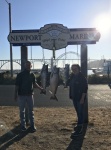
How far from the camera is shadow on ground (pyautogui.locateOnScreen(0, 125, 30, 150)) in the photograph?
323 inches

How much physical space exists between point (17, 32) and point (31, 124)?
293 cm

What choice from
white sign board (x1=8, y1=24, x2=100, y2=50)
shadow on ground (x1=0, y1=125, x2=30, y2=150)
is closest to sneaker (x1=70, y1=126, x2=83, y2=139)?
shadow on ground (x1=0, y1=125, x2=30, y2=150)

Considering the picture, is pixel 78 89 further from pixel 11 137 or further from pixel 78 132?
pixel 11 137

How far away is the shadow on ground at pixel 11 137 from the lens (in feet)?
26.9

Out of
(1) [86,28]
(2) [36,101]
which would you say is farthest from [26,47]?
(2) [36,101]

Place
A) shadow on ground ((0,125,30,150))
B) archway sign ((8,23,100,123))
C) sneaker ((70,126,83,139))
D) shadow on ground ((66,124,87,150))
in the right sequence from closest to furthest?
shadow on ground ((66,124,87,150))
shadow on ground ((0,125,30,150))
sneaker ((70,126,83,139))
archway sign ((8,23,100,123))

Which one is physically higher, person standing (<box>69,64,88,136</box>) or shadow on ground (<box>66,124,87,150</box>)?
person standing (<box>69,64,88,136</box>)

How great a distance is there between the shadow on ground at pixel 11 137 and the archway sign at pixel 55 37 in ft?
7.12

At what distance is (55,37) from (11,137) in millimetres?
3348

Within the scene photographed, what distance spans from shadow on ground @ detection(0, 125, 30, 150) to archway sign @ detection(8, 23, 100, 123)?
2170 millimetres

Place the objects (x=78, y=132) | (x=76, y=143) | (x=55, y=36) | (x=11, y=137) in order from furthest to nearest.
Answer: (x=55, y=36)
(x=78, y=132)
(x=11, y=137)
(x=76, y=143)

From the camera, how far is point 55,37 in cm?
1048

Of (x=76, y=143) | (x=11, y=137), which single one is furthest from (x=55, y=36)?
(x=76, y=143)

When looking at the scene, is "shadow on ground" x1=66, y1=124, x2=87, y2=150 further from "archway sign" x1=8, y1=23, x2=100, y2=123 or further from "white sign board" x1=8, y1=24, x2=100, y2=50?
"white sign board" x1=8, y1=24, x2=100, y2=50
